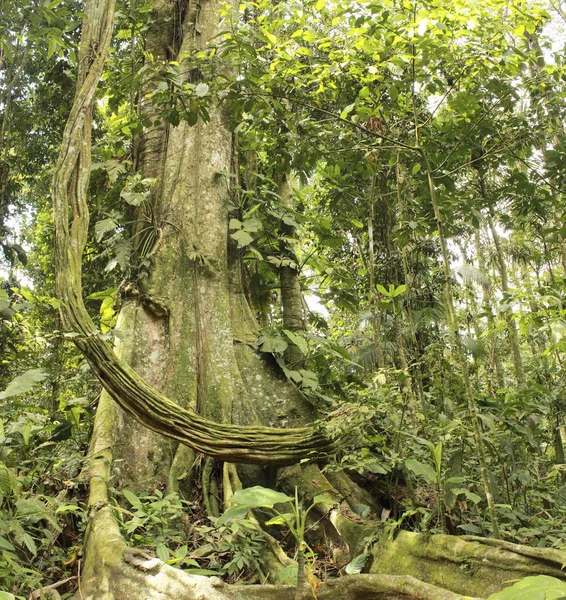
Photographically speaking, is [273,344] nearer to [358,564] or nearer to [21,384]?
[358,564]

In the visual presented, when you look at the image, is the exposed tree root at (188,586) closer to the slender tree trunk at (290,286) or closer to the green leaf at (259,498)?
the green leaf at (259,498)

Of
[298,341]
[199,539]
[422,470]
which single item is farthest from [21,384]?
[298,341]

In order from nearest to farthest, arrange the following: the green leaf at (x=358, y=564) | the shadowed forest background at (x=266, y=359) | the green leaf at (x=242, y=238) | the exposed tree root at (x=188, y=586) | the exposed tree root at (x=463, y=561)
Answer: the exposed tree root at (x=188, y=586), the exposed tree root at (x=463, y=561), the shadowed forest background at (x=266, y=359), the green leaf at (x=358, y=564), the green leaf at (x=242, y=238)

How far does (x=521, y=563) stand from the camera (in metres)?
1.82

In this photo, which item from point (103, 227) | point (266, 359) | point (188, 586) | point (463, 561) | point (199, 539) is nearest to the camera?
point (188, 586)

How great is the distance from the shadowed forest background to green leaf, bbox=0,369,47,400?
0.01m

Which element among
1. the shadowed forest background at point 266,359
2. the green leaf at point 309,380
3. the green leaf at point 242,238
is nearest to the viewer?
the shadowed forest background at point 266,359

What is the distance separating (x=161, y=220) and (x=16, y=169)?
134 inches

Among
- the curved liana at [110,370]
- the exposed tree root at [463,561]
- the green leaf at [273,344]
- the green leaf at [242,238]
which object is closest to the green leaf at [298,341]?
the green leaf at [273,344]

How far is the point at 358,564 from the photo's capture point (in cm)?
227

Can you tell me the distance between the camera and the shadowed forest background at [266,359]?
6.98ft

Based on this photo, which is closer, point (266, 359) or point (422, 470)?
point (422, 470)

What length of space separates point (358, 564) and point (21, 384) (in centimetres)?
157

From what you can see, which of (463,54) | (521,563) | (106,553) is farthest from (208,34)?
(521,563)
